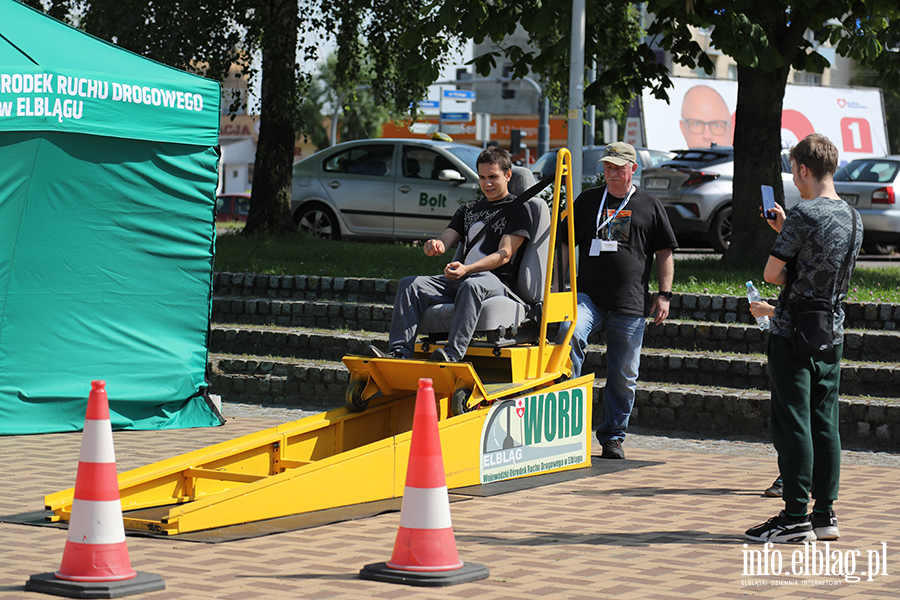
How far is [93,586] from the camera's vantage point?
4449mm

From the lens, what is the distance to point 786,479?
18.3 feet

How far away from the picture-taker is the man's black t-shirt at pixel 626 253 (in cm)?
775

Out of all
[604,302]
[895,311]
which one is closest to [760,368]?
[895,311]

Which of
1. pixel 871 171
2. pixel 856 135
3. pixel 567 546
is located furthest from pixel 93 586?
pixel 856 135

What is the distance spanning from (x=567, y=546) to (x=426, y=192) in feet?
38.1

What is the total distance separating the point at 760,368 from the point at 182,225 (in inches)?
188

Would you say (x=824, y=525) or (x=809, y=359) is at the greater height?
(x=809, y=359)

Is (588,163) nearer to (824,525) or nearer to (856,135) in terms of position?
(856,135)

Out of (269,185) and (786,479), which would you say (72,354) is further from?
(269,185)

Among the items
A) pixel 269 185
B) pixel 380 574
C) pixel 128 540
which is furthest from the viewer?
pixel 269 185

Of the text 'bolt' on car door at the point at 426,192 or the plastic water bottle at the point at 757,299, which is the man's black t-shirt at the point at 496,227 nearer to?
the plastic water bottle at the point at 757,299

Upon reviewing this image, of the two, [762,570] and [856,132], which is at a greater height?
[856,132]

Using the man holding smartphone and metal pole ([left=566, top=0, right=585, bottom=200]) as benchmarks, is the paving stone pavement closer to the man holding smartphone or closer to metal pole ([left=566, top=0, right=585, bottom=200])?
the man holding smartphone

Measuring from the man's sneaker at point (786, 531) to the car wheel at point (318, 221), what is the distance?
12422 mm
